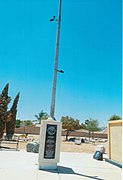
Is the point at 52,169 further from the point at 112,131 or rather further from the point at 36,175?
the point at 112,131

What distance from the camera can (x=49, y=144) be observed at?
7.81 m

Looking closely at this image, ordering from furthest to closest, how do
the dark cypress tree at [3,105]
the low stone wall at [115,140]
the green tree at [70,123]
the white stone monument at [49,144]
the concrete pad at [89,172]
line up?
the green tree at [70,123]
the dark cypress tree at [3,105]
the low stone wall at [115,140]
the white stone monument at [49,144]
the concrete pad at [89,172]

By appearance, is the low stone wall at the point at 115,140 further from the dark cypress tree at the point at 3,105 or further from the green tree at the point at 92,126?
the green tree at the point at 92,126

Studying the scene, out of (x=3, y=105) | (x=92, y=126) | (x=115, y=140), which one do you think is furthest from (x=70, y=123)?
(x=115, y=140)

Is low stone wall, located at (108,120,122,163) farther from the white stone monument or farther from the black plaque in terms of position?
the black plaque

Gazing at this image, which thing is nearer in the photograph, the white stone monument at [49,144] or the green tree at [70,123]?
the white stone monument at [49,144]

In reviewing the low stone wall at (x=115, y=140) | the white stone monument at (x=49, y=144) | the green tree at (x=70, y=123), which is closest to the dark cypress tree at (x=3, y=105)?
the low stone wall at (x=115, y=140)

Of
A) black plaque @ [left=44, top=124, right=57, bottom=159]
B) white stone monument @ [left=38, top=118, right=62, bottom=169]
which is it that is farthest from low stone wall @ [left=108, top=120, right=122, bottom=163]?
black plaque @ [left=44, top=124, right=57, bottom=159]

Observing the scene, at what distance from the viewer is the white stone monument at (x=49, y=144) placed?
7655 mm

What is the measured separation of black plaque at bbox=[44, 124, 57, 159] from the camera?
7.73m

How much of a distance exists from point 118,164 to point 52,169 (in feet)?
12.0

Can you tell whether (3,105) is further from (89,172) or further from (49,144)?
(89,172)

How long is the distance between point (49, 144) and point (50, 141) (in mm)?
117

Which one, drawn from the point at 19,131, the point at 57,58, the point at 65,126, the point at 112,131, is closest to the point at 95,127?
the point at 65,126
